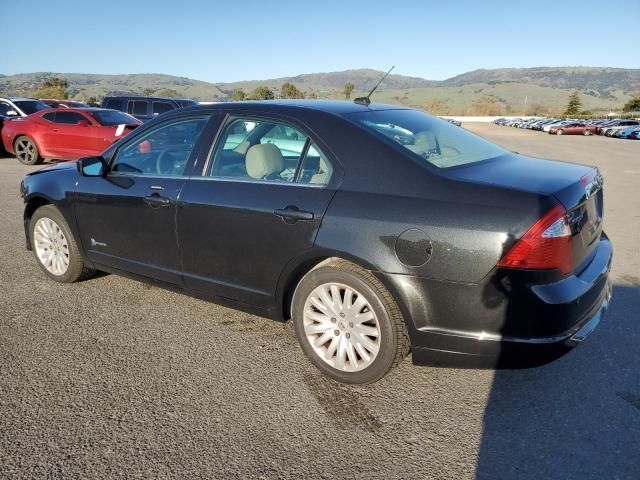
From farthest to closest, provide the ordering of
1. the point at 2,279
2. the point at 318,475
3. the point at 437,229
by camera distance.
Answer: the point at 2,279, the point at 437,229, the point at 318,475

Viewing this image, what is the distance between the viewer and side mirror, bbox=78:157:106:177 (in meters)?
3.99

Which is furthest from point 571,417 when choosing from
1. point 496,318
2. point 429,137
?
point 429,137

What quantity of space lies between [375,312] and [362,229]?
0.46 m

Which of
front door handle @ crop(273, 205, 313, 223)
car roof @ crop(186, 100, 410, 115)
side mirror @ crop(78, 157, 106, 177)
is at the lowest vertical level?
front door handle @ crop(273, 205, 313, 223)

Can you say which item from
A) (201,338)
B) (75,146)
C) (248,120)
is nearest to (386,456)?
(201,338)

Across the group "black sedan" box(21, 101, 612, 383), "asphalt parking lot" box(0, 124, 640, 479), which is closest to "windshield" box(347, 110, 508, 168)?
"black sedan" box(21, 101, 612, 383)

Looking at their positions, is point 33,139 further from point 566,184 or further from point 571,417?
point 571,417

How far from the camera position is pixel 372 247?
105 inches

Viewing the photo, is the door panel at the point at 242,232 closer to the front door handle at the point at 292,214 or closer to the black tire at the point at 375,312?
the front door handle at the point at 292,214

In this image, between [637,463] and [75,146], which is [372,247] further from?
[75,146]

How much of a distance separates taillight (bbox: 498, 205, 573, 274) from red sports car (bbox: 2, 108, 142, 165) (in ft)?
37.9

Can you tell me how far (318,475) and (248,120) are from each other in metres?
2.22

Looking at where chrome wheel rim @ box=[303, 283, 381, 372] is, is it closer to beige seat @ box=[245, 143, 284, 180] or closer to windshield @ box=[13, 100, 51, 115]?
beige seat @ box=[245, 143, 284, 180]

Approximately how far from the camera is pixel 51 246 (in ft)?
14.9
